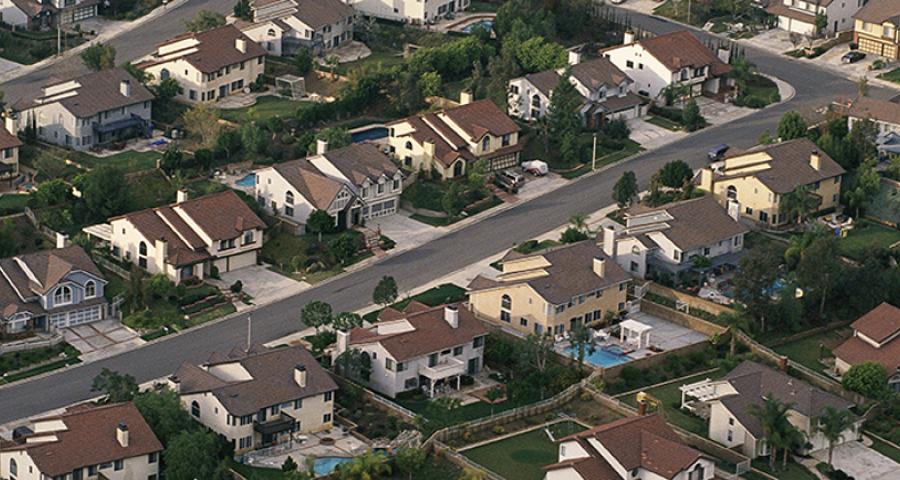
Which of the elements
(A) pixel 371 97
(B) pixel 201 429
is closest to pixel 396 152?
(A) pixel 371 97

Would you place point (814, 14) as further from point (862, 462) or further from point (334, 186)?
point (862, 462)

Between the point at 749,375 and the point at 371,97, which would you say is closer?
the point at 749,375

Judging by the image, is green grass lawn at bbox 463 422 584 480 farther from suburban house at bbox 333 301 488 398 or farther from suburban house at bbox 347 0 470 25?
suburban house at bbox 347 0 470 25

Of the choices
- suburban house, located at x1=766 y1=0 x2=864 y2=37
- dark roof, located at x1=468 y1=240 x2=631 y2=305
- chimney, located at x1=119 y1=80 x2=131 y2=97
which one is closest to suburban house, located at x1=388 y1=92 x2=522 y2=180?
dark roof, located at x1=468 y1=240 x2=631 y2=305

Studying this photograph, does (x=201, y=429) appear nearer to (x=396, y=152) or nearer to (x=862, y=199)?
(x=396, y=152)

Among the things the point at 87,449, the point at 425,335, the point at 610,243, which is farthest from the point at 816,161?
the point at 87,449

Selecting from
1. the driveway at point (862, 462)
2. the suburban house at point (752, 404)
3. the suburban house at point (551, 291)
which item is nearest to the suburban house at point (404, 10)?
the suburban house at point (551, 291)
